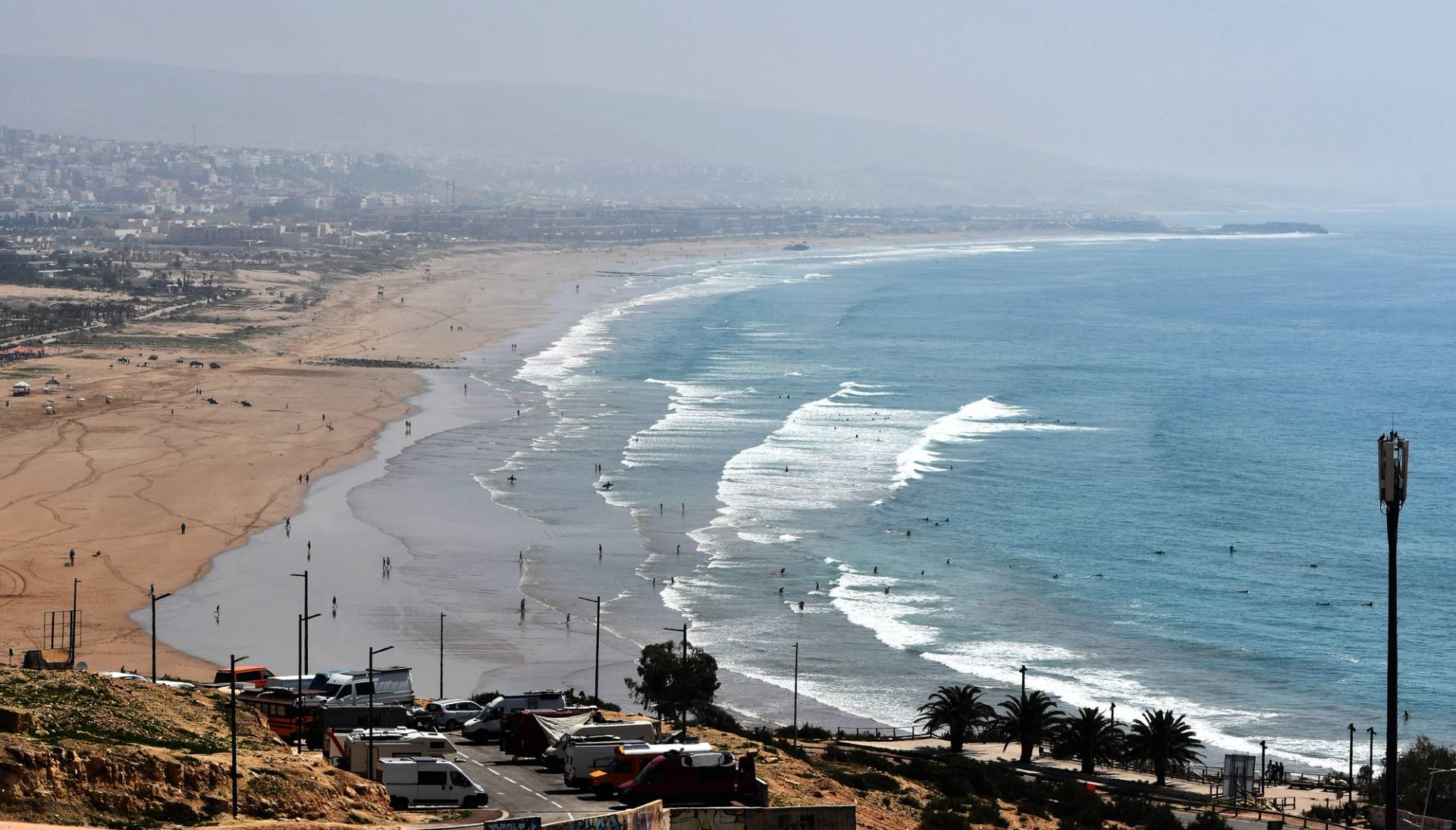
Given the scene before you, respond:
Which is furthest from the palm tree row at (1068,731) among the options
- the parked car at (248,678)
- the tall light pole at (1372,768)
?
the parked car at (248,678)

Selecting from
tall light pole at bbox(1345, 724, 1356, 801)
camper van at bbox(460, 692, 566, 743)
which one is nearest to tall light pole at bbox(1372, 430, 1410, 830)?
camper van at bbox(460, 692, 566, 743)

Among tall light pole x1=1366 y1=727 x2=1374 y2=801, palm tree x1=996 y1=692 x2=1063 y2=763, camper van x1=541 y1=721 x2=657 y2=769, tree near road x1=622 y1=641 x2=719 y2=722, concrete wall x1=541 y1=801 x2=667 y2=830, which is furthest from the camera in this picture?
palm tree x1=996 y1=692 x2=1063 y2=763

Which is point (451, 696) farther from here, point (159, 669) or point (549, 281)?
point (549, 281)

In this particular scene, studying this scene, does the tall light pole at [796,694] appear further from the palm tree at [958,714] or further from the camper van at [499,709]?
the camper van at [499,709]

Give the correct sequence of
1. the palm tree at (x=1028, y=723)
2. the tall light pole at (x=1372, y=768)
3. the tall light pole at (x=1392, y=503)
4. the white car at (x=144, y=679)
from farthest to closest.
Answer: the palm tree at (x=1028, y=723), the tall light pole at (x=1372, y=768), the white car at (x=144, y=679), the tall light pole at (x=1392, y=503)

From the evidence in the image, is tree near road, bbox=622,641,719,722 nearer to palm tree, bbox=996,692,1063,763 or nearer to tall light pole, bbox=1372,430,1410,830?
palm tree, bbox=996,692,1063,763
